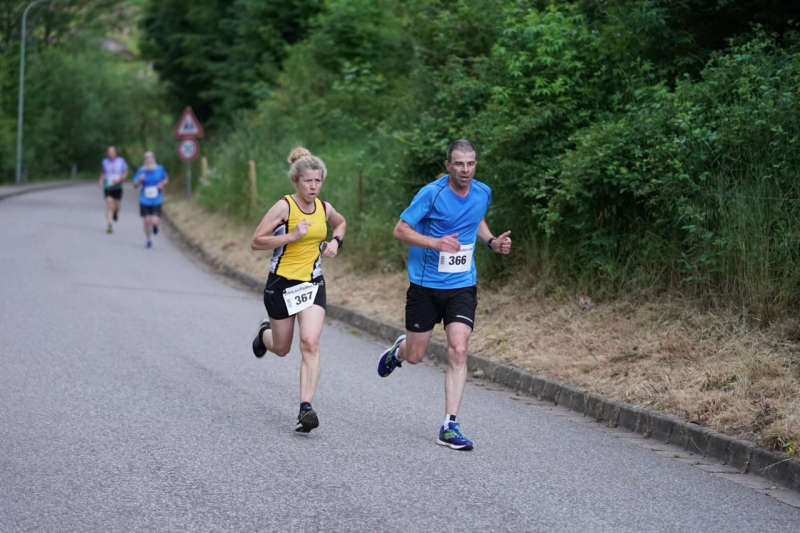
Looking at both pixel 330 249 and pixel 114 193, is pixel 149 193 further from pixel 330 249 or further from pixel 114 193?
pixel 330 249

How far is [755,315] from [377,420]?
10.9ft

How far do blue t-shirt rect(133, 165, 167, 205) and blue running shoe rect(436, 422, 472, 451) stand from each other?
661 inches

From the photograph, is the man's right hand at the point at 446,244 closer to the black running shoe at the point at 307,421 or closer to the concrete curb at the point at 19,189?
the black running shoe at the point at 307,421

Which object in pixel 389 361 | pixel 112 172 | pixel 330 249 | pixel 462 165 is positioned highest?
pixel 462 165

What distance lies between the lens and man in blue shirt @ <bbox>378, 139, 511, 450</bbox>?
6.87m

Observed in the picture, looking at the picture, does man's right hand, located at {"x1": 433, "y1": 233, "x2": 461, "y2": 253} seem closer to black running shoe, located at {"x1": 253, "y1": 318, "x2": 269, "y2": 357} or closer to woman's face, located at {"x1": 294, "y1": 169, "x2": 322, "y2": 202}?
woman's face, located at {"x1": 294, "y1": 169, "x2": 322, "y2": 202}

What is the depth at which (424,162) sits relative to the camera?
14344mm

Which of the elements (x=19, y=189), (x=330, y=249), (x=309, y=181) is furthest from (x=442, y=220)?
(x=19, y=189)

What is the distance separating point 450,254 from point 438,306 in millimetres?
381

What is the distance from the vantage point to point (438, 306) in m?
7.17

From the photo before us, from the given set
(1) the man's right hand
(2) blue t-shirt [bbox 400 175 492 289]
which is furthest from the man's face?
(1) the man's right hand

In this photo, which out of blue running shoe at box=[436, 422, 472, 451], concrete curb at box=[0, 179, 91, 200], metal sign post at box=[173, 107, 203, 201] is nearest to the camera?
blue running shoe at box=[436, 422, 472, 451]

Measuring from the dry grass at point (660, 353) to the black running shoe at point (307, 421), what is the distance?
2.49 meters

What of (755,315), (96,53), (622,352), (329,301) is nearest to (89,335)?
(329,301)
